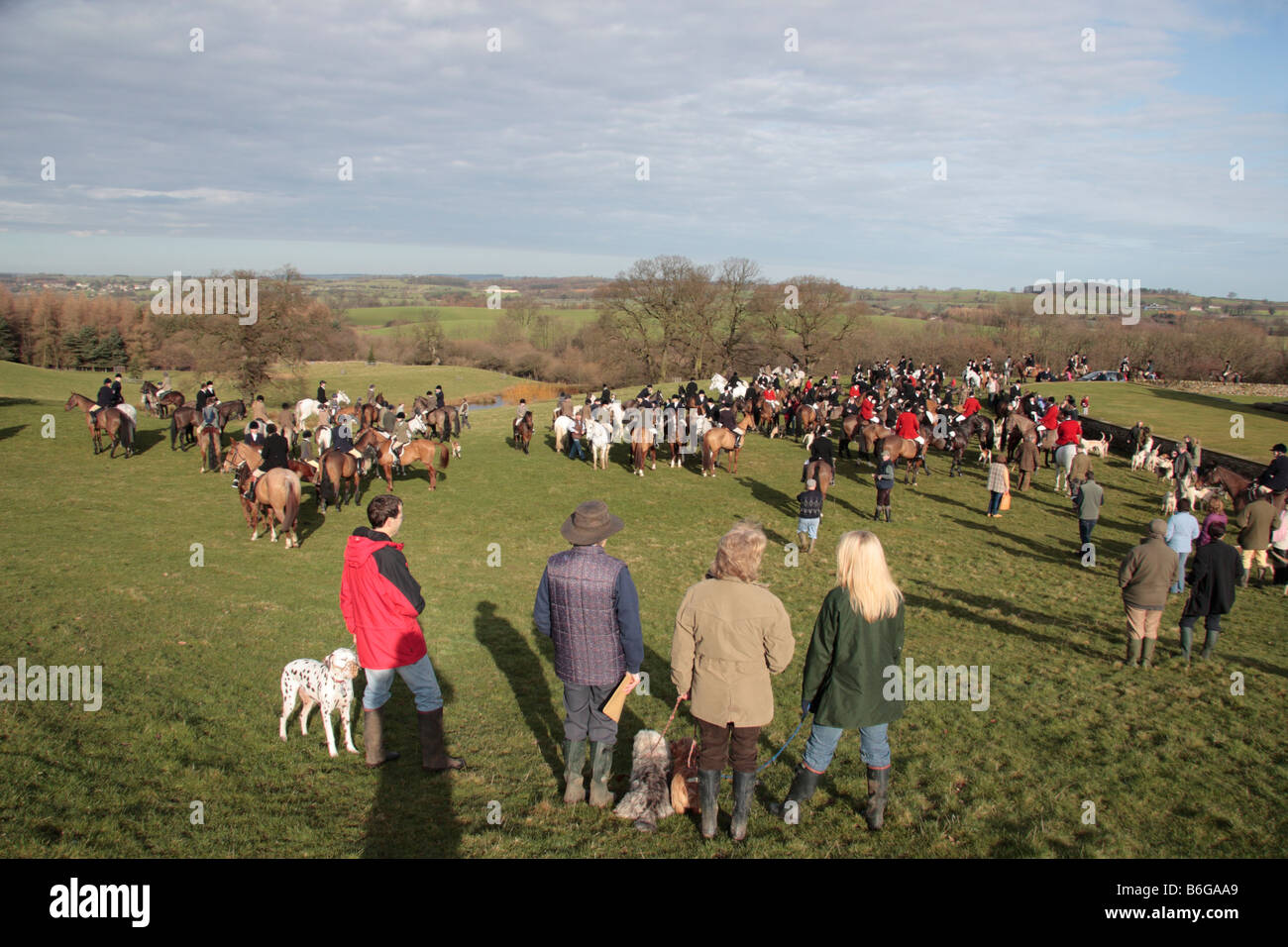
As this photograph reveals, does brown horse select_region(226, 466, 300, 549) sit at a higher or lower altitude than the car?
lower

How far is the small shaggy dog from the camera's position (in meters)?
4.66

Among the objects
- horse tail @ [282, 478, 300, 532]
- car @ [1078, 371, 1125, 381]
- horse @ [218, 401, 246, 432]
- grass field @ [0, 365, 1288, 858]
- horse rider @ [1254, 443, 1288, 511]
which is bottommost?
grass field @ [0, 365, 1288, 858]

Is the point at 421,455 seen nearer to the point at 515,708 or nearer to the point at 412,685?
the point at 515,708

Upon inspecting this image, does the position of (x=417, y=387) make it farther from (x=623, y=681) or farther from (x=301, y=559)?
(x=623, y=681)

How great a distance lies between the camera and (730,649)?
13.5 ft

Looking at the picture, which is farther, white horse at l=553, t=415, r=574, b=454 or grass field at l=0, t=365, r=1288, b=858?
white horse at l=553, t=415, r=574, b=454

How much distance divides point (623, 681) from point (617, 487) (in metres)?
14.0

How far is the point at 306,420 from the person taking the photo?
79.5 ft

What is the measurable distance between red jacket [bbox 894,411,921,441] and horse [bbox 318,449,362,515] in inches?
560

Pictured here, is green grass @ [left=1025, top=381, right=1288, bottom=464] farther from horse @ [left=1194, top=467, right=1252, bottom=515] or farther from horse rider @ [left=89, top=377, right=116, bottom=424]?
horse rider @ [left=89, top=377, right=116, bottom=424]

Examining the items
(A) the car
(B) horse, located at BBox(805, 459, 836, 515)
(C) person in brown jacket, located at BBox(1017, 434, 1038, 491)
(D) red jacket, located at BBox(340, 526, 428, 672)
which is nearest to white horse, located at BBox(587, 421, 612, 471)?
(B) horse, located at BBox(805, 459, 836, 515)

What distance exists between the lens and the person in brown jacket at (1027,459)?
18.8 meters

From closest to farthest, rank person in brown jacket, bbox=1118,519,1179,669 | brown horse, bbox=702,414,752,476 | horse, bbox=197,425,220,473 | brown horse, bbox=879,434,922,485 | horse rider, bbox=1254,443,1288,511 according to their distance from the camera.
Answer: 1. person in brown jacket, bbox=1118,519,1179,669
2. horse rider, bbox=1254,443,1288,511
3. horse, bbox=197,425,220,473
4. brown horse, bbox=879,434,922,485
5. brown horse, bbox=702,414,752,476

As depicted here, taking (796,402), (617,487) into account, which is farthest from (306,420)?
(796,402)
